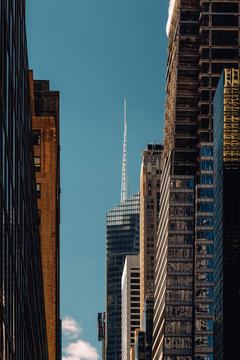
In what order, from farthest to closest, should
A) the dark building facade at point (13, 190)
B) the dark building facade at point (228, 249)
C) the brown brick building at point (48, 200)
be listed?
the dark building facade at point (228, 249), the brown brick building at point (48, 200), the dark building facade at point (13, 190)

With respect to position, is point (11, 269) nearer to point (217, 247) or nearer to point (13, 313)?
point (13, 313)

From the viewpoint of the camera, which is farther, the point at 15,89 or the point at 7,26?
the point at 15,89

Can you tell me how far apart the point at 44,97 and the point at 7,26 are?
12379cm

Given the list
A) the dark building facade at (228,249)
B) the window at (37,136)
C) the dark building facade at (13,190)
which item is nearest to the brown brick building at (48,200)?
the window at (37,136)

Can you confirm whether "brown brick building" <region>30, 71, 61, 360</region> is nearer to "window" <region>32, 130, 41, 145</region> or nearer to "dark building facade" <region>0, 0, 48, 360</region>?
"window" <region>32, 130, 41, 145</region>

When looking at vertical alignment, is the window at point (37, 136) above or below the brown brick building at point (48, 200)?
above

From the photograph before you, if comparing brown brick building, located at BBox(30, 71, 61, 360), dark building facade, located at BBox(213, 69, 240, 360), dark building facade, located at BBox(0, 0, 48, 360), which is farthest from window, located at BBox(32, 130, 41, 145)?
dark building facade, located at BBox(0, 0, 48, 360)

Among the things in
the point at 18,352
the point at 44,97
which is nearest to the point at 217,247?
the point at 44,97

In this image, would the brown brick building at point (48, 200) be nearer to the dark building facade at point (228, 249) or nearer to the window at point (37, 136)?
the window at point (37, 136)

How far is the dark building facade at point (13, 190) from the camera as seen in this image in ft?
145

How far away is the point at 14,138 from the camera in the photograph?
170 feet

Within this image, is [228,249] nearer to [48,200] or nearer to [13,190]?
[48,200]

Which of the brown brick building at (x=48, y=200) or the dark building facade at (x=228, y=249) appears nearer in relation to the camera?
the brown brick building at (x=48, y=200)

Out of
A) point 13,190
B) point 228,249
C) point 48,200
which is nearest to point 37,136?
point 48,200
